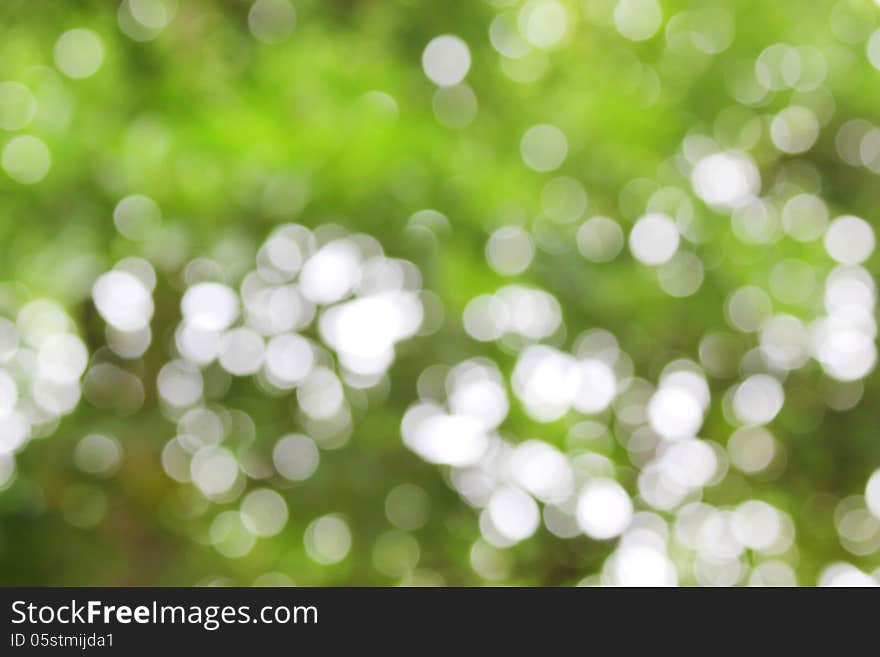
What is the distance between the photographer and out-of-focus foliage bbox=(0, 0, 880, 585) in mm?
1789

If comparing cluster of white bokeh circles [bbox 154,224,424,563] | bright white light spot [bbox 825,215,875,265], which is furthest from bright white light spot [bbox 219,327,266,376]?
bright white light spot [bbox 825,215,875,265]

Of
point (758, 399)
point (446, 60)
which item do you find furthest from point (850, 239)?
point (446, 60)

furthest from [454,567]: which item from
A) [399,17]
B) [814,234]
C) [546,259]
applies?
[399,17]

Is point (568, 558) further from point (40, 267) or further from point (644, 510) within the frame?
point (40, 267)

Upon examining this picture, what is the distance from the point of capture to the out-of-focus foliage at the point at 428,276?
1.79m

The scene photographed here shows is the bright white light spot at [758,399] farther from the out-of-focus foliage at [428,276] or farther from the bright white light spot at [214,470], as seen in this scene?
the bright white light spot at [214,470]

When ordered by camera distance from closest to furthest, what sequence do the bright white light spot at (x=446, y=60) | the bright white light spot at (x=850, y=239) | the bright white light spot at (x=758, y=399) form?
the bright white light spot at (x=446, y=60)
the bright white light spot at (x=850, y=239)
the bright white light spot at (x=758, y=399)

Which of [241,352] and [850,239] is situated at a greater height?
[850,239]

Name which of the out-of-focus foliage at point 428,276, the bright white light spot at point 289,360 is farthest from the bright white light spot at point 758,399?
the bright white light spot at point 289,360

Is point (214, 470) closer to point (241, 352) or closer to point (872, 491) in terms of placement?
point (241, 352)

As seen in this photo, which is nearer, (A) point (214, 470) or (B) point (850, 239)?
(A) point (214, 470)

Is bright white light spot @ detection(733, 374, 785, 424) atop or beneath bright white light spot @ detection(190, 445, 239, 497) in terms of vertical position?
atop

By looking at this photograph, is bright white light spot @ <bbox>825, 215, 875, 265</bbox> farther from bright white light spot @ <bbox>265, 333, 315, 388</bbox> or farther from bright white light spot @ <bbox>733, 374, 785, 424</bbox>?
bright white light spot @ <bbox>265, 333, 315, 388</bbox>

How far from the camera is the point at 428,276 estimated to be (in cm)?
221
